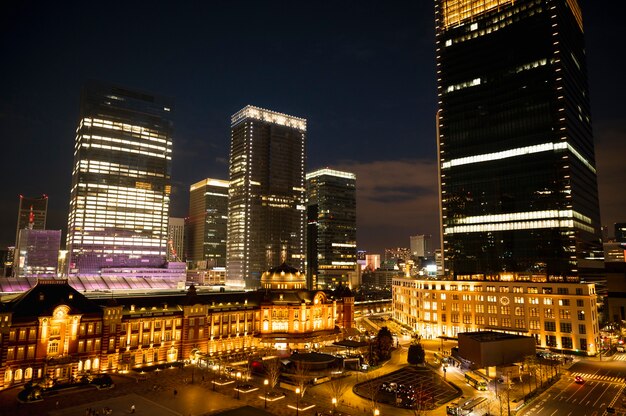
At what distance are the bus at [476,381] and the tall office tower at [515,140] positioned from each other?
6872 cm

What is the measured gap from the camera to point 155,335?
96375 millimetres

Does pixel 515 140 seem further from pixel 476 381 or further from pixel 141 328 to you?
pixel 141 328

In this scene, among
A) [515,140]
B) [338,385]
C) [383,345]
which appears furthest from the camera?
[515,140]

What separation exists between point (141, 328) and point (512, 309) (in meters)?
99.8

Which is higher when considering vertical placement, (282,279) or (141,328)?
(282,279)

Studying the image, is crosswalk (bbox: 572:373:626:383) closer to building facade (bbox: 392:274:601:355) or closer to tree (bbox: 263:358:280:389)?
building facade (bbox: 392:274:601:355)

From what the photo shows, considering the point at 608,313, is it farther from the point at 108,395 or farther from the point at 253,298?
the point at 108,395

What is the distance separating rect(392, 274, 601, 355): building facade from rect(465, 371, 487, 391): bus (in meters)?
35.1

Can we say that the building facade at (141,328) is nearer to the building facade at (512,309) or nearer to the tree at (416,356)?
the building facade at (512,309)

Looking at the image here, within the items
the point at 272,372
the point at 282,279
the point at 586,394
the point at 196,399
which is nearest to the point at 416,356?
the point at 586,394

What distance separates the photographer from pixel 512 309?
121312mm

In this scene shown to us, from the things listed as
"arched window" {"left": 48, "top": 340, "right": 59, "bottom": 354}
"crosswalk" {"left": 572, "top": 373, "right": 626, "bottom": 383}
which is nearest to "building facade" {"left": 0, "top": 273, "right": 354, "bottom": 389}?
"arched window" {"left": 48, "top": 340, "right": 59, "bottom": 354}

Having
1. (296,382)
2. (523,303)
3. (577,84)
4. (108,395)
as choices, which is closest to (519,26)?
(577,84)

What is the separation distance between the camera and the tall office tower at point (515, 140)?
138250 mm
